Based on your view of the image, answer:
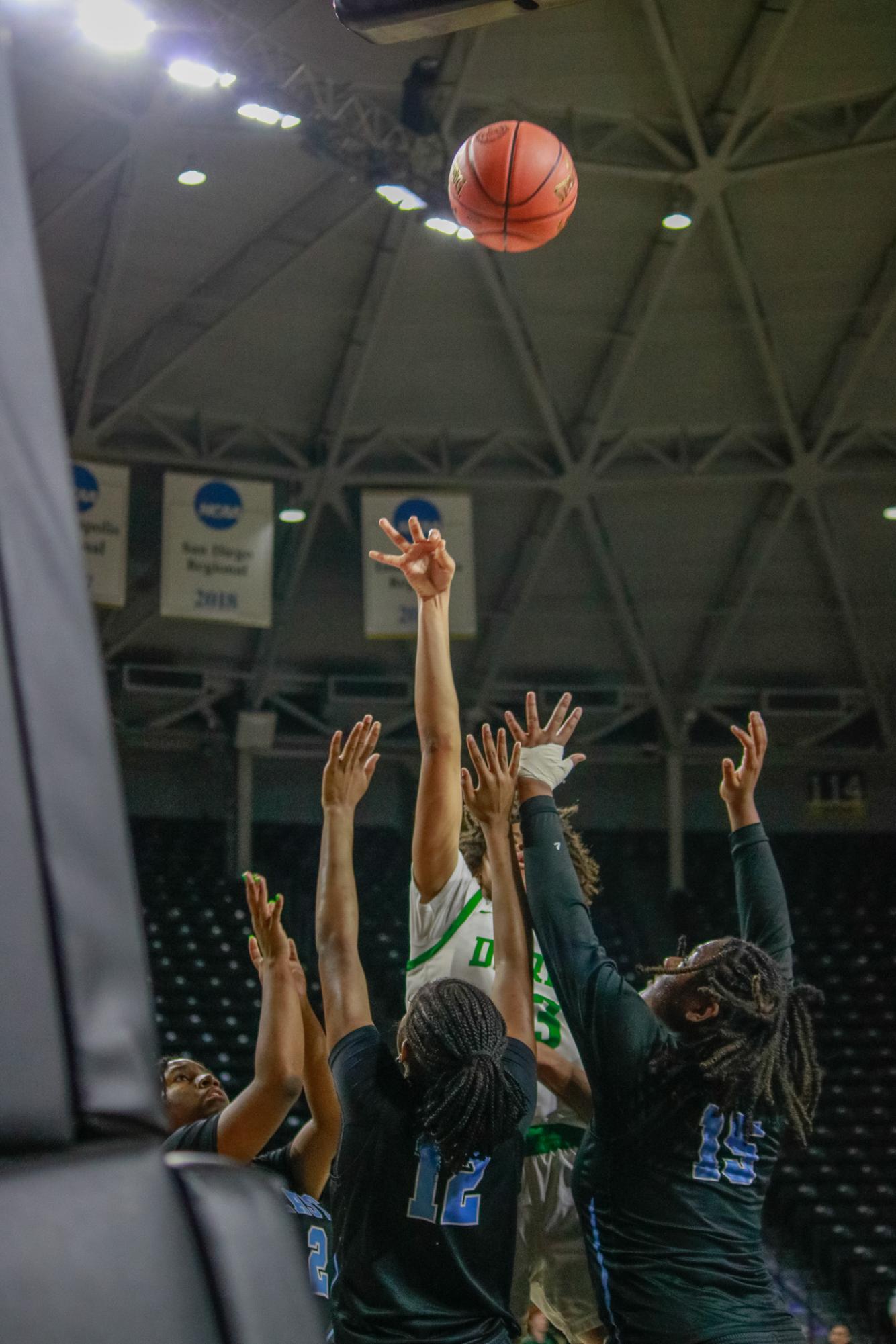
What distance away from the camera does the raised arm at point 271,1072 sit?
2.87 metres

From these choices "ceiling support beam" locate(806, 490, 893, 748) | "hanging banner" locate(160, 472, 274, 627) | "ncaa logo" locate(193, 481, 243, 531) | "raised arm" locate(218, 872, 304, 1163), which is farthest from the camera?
"ceiling support beam" locate(806, 490, 893, 748)

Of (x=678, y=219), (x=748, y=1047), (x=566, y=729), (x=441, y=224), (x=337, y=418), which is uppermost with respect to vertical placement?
(x=678, y=219)

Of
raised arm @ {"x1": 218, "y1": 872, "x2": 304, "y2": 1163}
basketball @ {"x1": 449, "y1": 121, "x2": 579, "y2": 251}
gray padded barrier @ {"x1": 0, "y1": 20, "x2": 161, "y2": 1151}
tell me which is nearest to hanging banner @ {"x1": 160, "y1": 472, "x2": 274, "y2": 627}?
basketball @ {"x1": 449, "y1": 121, "x2": 579, "y2": 251}

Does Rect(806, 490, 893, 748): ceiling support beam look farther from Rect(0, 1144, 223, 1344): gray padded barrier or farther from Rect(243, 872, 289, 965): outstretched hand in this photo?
Rect(0, 1144, 223, 1344): gray padded barrier

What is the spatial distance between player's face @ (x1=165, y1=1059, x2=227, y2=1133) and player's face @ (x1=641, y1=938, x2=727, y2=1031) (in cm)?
116

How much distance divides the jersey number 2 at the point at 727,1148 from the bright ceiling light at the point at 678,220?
1190 cm

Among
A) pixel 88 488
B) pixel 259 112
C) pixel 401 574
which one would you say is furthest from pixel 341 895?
pixel 401 574

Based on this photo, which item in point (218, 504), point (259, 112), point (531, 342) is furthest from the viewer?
point (531, 342)

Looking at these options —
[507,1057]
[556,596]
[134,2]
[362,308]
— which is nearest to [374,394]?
[362,308]

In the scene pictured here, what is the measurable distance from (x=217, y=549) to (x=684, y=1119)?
12.3 metres

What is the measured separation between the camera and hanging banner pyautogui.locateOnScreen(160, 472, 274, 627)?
1423 cm

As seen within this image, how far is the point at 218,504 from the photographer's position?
1473 centimetres

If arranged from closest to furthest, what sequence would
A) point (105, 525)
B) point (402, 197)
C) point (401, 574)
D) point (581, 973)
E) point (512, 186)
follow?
point (581, 973) < point (512, 186) < point (402, 197) < point (105, 525) < point (401, 574)

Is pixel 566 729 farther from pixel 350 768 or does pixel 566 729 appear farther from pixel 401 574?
pixel 401 574
